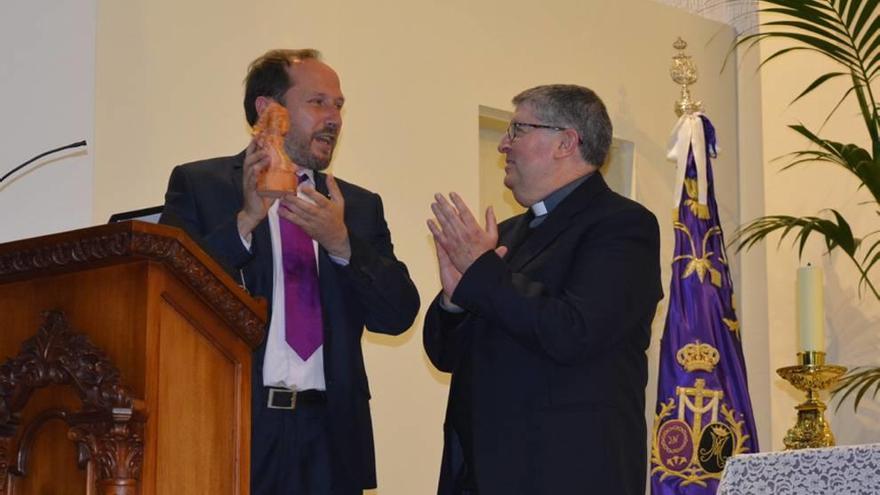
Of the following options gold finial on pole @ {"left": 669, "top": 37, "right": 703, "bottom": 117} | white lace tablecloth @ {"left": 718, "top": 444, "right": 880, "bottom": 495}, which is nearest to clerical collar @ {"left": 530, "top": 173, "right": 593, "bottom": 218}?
white lace tablecloth @ {"left": 718, "top": 444, "right": 880, "bottom": 495}

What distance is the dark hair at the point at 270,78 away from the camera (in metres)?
3.98

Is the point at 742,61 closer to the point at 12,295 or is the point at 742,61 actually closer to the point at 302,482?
the point at 302,482

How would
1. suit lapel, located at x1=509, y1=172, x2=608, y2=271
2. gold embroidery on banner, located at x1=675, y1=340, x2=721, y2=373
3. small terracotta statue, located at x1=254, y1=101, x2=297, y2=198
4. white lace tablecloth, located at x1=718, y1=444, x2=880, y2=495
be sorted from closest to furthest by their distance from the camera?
1. white lace tablecloth, located at x1=718, y1=444, x2=880, y2=495
2. small terracotta statue, located at x1=254, y1=101, x2=297, y2=198
3. suit lapel, located at x1=509, y1=172, x2=608, y2=271
4. gold embroidery on banner, located at x1=675, y1=340, x2=721, y2=373

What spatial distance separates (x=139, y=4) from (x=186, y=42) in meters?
0.23

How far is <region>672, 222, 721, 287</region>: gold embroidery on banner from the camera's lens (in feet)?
20.1

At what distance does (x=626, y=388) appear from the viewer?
3555 mm

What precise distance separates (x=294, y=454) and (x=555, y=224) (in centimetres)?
94

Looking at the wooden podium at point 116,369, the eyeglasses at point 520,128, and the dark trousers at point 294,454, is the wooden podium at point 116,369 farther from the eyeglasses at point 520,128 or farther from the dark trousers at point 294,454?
the eyeglasses at point 520,128

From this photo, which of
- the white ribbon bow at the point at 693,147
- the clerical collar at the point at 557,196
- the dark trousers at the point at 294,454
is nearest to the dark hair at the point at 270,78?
the clerical collar at the point at 557,196

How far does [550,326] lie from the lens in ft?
11.1

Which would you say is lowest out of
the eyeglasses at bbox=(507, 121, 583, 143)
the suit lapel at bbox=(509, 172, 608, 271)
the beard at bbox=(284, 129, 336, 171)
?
the suit lapel at bbox=(509, 172, 608, 271)

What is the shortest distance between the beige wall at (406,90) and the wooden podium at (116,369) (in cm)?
231

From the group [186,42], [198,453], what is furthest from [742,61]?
[198,453]

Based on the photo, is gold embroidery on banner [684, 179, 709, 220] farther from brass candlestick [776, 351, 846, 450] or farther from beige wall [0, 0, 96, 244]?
beige wall [0, 0, 96, 244]
